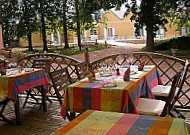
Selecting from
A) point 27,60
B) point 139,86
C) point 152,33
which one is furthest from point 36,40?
point 139,86

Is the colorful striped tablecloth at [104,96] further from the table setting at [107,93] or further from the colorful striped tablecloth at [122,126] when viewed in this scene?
the colorful striped tablecloth at [122,126]

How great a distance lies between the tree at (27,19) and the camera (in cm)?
1236

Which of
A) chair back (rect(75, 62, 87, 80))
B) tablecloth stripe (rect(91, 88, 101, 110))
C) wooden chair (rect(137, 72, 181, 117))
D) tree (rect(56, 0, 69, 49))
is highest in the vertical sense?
tree (rect(56, 0, 69, 49))

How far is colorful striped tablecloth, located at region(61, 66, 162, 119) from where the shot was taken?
6.69 ft

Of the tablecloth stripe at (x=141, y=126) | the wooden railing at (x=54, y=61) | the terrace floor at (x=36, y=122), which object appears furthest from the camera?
the wooden railing at (x=54, y=61)

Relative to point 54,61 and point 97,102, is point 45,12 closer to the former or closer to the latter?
point 54,61

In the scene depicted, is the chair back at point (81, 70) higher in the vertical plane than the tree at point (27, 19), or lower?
lower

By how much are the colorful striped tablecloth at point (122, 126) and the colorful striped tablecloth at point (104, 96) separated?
685mm

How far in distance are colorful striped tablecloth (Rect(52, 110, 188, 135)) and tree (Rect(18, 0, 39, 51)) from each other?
11663 mm

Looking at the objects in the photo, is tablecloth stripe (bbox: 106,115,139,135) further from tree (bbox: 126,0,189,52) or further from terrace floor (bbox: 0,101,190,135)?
tree (bbox: 126,0,189,52)

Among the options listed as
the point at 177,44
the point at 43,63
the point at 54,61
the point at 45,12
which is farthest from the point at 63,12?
the point at 43,63

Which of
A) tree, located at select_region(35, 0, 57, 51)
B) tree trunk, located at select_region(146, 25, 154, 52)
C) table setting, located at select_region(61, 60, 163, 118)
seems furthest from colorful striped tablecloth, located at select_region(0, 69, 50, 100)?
tree, located at select_region(35, 0, 57, 51)

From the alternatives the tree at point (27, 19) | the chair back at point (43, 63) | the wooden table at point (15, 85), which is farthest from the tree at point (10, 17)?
the wooden table at point (15, 85)

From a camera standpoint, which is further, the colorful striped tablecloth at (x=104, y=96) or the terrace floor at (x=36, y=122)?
the terrace floor at (x=36, y=122)
